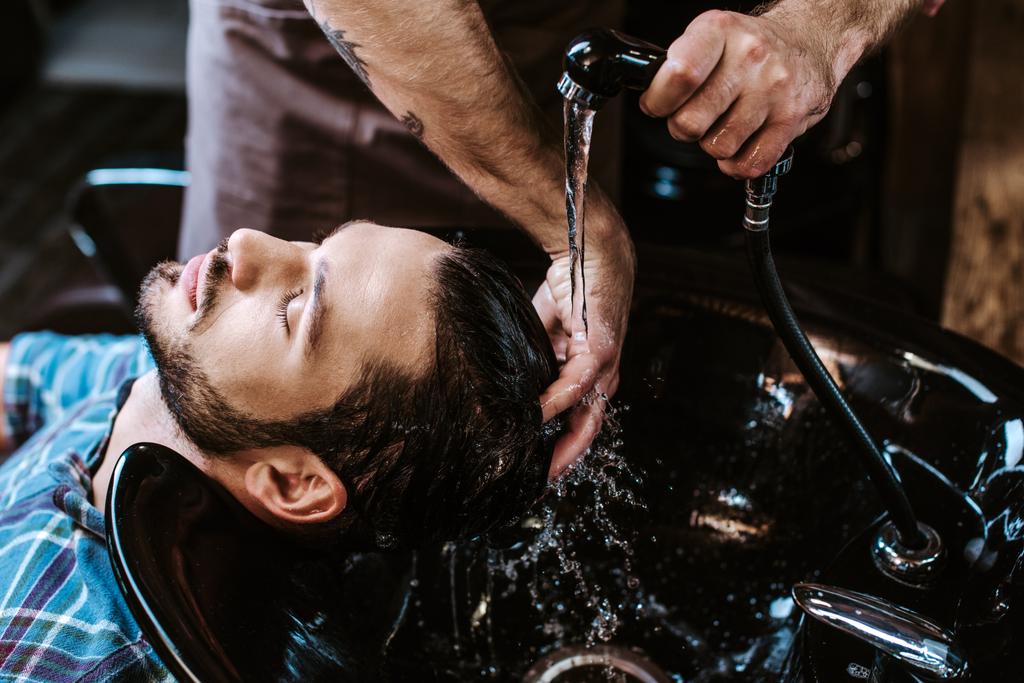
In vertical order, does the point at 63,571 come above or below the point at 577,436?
below

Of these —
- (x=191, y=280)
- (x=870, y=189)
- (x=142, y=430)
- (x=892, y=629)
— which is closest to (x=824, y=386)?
(x=892, y=629)

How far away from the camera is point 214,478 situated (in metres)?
1.30

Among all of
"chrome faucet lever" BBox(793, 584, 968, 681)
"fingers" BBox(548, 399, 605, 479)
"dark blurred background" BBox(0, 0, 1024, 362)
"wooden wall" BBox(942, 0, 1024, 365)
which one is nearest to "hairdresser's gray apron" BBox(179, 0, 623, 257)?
"dark blurred background" BBox(0, 0, 1024, 362)

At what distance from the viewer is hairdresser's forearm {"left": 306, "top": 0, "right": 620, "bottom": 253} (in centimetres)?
124

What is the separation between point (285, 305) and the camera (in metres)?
1.21

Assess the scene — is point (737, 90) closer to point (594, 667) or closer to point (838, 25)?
point (838, 25)

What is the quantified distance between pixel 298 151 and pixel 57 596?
0.87 m

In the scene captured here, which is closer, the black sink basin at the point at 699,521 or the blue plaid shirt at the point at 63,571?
the blue plaid shirt at the point at 63,571

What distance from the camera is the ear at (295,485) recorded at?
4.01ft

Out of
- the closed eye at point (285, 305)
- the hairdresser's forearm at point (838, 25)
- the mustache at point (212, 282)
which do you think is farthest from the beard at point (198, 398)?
the hairdresser's forearm at point (838, 25)

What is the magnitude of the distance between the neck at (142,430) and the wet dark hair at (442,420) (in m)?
0.07

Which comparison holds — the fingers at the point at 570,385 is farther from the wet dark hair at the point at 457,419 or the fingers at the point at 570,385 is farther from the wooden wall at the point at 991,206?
the wooden wall at the point at 991,206

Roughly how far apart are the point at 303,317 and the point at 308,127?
0.67 metres

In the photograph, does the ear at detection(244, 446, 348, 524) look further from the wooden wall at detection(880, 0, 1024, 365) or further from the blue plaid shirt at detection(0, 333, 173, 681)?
the wooden wall at detection(880, 0, 1024, 365)
